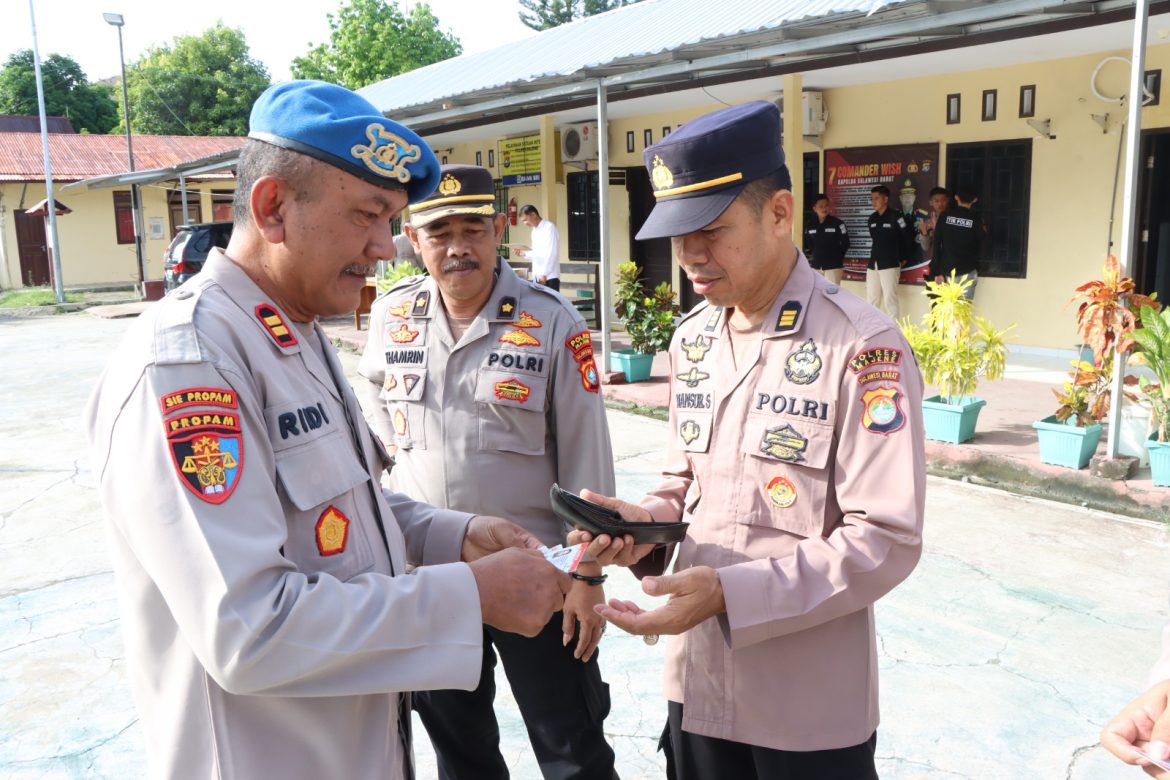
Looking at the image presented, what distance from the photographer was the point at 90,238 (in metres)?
27.3

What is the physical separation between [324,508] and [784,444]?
89cm

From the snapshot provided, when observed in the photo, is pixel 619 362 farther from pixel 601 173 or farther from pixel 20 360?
pixel 20 360

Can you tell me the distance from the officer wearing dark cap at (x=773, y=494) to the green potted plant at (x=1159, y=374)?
14.9 ft

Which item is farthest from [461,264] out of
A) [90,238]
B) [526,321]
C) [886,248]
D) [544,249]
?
[90,238]

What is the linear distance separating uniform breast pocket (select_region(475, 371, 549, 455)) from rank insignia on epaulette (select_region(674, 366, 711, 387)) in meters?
0.69

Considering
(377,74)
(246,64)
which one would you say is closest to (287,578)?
(377,74)

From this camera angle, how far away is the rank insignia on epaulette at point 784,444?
5.97 feet

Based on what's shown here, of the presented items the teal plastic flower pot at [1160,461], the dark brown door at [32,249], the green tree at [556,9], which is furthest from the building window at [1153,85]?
the green tree at [556,9]

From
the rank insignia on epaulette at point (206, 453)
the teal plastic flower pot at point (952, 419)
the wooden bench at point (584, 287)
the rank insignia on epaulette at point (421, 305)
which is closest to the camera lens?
the rank insignia on epaulette at point (206, 453)

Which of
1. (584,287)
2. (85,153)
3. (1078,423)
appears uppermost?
(85,153)

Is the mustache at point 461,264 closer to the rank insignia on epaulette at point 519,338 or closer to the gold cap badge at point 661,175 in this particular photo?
the rank insignia on epaulette at point 519,338

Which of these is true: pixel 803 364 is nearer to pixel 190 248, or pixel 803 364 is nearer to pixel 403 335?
pixel 403 335

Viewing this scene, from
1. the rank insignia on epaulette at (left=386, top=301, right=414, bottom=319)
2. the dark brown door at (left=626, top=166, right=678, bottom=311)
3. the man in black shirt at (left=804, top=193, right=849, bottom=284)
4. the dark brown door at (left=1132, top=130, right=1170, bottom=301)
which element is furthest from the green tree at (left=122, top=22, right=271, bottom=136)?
the rank insignia on epaulette at (left=386, top=301, right=414, bottom=319)

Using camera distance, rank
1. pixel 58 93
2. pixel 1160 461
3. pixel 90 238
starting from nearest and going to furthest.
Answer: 1. pixel 1160 461
2. pixel 90 238
3. pixel 58 93
